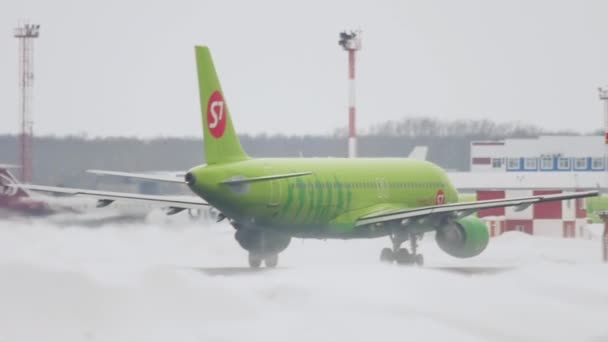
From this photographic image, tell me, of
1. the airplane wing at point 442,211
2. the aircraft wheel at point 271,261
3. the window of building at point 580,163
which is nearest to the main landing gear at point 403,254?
the airplane wing at point 442,211

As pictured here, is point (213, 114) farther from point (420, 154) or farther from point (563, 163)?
point (563, 163)

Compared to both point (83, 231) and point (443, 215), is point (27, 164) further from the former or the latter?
point (443, 215)

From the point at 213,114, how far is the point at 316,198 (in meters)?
Result: 5.32

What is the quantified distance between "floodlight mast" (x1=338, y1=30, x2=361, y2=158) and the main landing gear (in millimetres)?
41553

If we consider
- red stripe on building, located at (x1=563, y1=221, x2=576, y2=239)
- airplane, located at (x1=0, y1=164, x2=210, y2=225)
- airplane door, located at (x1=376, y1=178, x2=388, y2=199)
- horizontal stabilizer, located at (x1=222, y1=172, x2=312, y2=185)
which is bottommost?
red stripe on building, located at (x1=563, y1=221, x2=576, y2=239)

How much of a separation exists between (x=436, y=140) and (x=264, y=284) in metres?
117

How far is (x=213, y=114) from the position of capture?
46.1 metres

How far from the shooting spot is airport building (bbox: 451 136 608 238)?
73.6 metres

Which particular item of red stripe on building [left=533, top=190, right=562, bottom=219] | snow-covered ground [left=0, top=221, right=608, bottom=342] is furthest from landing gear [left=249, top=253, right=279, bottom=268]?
red stripe on building [left=533, top=190, right=562, bottom=219]

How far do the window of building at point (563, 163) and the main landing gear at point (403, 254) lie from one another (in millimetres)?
98602

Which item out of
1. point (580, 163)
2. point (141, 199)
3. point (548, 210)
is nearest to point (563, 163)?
point (580, 163)

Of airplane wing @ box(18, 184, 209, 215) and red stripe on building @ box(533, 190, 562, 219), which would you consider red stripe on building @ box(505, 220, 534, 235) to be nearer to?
red stripe on building @ box(533, 190, 562, 219)

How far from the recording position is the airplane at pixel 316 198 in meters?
46.0

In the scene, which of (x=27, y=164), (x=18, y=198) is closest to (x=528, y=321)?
(x=18, y=198)
